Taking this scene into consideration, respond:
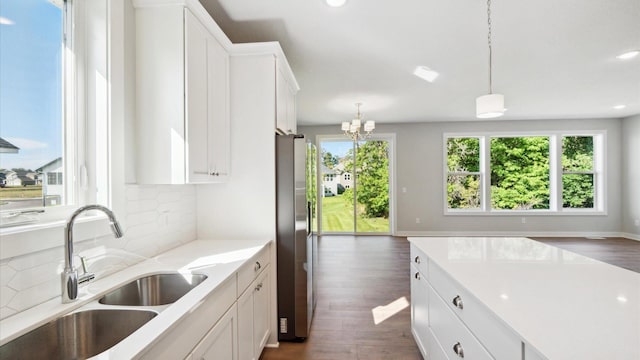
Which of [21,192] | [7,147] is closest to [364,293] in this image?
[21,192]

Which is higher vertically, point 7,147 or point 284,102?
point 284,102

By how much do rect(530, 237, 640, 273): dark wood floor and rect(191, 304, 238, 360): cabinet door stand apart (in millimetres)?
5532

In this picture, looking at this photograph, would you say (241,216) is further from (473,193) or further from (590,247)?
(590,247)

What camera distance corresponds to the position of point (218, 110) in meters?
2.11

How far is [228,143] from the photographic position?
2283 mm

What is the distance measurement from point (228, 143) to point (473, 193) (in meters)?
5.99

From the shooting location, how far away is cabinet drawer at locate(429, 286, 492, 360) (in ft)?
4.04

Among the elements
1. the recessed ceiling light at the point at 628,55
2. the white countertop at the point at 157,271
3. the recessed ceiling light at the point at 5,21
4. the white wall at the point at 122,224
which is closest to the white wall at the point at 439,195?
the recessed ceiling light at the point at 628,55

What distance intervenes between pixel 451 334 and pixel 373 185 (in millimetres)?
5300

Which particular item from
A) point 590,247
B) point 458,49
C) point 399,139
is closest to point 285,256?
point 458,49

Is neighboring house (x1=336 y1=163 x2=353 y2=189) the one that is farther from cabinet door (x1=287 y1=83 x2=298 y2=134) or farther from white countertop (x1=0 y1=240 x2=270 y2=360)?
white countertop (x1=0 y1=240 x2=270 y2=360)

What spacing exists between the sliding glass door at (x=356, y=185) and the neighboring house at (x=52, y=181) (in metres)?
5.51

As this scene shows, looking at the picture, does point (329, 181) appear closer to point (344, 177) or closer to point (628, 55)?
point (344, 177)

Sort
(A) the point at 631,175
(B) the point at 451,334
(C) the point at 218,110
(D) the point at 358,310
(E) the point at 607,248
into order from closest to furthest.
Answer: (B) the point at 451,334 → (C) the point at 218,110 → (D) the point at 358,310 → (E) the point at 607,248 → (A) the point at 631,175
